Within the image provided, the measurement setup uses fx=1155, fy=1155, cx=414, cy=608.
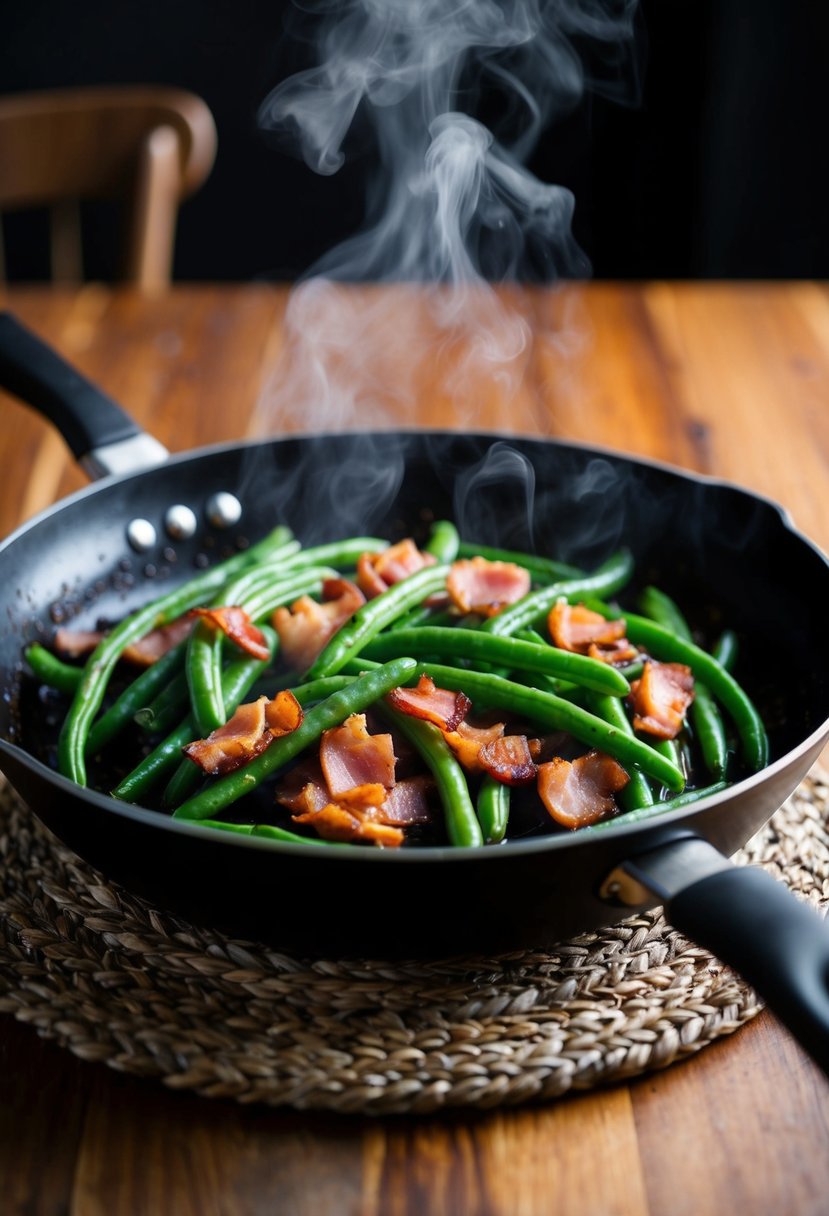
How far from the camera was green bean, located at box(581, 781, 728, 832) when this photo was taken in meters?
1.62

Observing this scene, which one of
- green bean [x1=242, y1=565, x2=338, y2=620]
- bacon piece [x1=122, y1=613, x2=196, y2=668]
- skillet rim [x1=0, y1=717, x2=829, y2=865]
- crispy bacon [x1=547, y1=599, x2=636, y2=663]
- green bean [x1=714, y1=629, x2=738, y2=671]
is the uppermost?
skillet rim [x1=0, y1=717, x2=829, y2=865]

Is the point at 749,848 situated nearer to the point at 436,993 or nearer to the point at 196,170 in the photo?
the point at 436,993

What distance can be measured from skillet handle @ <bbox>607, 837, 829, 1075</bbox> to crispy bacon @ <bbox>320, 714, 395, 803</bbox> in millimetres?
423

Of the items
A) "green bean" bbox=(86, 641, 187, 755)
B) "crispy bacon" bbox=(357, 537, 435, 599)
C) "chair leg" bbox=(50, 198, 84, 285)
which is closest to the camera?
"green bean" bbox=(86, 641, 187, 755)

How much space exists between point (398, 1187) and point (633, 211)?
17.3ft

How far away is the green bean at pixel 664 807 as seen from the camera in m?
1.62

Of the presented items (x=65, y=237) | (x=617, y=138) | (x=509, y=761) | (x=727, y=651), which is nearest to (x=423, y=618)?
(x=509, y=761)

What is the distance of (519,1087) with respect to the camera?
1.46 m

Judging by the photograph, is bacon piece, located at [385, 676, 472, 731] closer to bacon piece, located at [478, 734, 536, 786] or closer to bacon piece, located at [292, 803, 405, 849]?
bacon piece, located at [478, 734, 536, 786]

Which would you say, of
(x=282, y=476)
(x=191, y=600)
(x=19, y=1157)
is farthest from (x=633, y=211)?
(x=19, y=1157)

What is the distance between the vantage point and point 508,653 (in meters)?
1.86

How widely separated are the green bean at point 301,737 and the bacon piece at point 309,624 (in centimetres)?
26

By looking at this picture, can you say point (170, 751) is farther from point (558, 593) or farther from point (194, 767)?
point (558, 593)

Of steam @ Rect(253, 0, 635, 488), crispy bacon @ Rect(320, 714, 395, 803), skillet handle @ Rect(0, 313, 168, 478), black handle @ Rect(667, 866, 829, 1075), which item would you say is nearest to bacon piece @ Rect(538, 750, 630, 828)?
crispy bacon @ Rect(320, 714, 395, 803)
